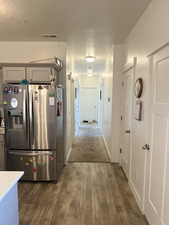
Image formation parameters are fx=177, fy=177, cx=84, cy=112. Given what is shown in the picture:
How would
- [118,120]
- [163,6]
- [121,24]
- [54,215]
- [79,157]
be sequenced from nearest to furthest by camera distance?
Result: [163,6], [54,215], [121,24], [118,120], [79,157]

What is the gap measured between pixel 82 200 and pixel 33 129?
55.9 inches

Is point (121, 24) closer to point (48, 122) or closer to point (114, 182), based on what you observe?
point (48, 122)

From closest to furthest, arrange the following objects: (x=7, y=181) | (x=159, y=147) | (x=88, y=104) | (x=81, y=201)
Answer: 1. (x=7, y=181)
2. (x=159, y=147)
3. (x=81, y=201)
4. (x=88, y=104)

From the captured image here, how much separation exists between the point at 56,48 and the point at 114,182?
2948 mm

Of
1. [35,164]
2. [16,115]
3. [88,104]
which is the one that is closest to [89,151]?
[35,164]

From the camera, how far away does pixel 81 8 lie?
2359 millimetres

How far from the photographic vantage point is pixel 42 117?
310 cm

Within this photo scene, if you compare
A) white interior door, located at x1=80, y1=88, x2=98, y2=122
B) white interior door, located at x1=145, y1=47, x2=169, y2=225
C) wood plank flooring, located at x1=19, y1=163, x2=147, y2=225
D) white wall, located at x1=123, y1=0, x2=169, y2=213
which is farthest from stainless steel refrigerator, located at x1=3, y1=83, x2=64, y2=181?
white interior door, located at x1=80, y1=88, x2=98, y2=122

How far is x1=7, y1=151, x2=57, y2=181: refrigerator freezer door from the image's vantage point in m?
3.17

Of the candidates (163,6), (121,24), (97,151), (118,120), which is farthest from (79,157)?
(163,6)

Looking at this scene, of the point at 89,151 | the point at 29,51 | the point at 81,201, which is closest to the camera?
the point at 81,201

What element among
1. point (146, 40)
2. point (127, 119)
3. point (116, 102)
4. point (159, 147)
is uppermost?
point (146, 40)

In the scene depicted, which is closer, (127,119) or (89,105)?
(127,119)

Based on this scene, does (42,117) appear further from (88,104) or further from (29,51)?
(88,104)
